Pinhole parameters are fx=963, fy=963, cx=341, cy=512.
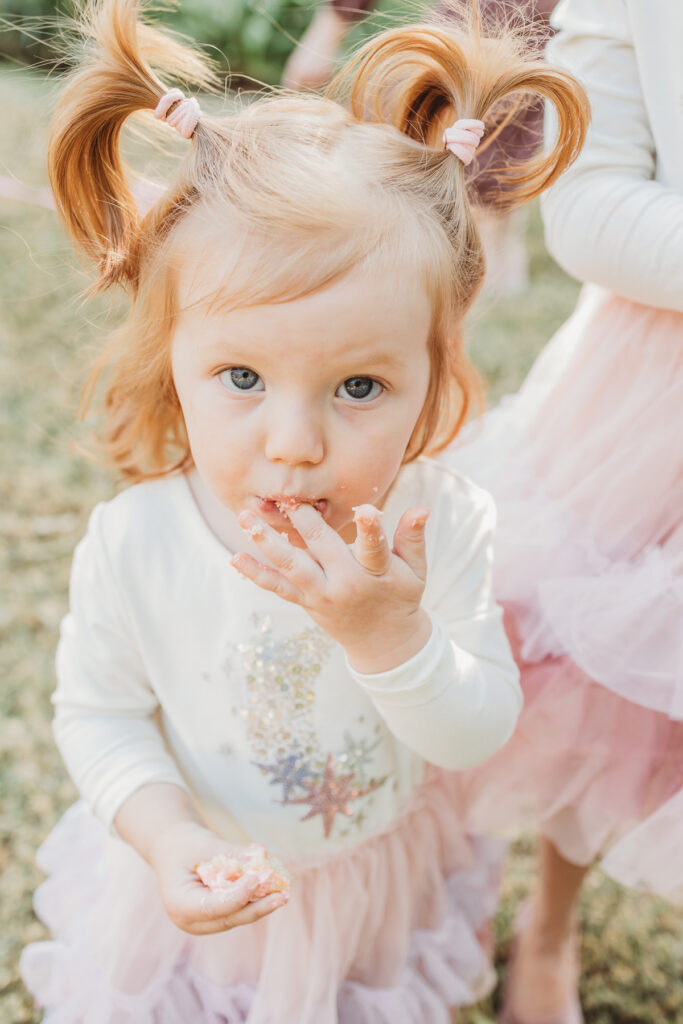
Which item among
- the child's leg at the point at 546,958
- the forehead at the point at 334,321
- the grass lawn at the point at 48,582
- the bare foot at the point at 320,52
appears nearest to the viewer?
the forehead at the point at 334,321

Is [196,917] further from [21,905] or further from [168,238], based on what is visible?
[21,905]

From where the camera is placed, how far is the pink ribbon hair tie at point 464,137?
3.16 feet

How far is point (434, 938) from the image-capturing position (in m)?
1.32

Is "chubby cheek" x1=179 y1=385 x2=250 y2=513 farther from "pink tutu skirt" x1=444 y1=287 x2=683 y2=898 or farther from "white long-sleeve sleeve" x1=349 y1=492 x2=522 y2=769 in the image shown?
"pink tutu skirt" x1=444 y1=287 x2=683 y2=898

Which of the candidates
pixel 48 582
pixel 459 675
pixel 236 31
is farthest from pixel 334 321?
pixel 236 31

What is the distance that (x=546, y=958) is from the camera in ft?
5.17

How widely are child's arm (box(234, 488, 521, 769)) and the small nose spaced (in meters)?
0.06

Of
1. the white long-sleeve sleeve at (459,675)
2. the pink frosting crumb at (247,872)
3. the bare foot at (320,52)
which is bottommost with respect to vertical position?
the pink frosting crumb at (247,872)

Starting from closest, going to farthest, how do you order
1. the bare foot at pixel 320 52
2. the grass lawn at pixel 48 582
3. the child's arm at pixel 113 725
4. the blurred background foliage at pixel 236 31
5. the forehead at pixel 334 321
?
the forehead at pixel 334 321, the child's arm at pixel 113 725, the grass lawn at pixel 48 582, the bare foot at pixel 320 52, the blurred background foliage at pixel 236 31

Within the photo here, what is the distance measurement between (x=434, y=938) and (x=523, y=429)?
2.40 ft

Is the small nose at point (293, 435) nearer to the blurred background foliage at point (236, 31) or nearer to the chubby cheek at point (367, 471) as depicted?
the chubby cheek at point (367, 471)

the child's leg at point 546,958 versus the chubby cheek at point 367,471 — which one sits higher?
the chubby cheek at point 367,471

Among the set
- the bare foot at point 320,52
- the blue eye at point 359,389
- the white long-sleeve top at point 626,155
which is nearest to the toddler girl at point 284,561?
the blue eye at point 359,389

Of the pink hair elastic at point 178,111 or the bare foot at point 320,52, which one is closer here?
the pink hair elastic at point 178,111
